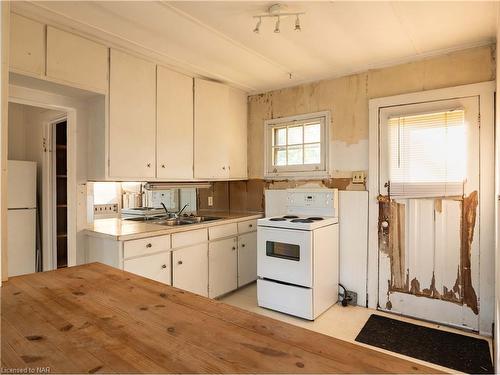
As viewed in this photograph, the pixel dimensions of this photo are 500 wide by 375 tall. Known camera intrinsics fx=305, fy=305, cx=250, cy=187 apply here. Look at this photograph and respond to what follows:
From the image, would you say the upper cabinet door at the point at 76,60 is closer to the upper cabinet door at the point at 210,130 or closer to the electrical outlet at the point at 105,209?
the upper cabinet door at the point at 210,130

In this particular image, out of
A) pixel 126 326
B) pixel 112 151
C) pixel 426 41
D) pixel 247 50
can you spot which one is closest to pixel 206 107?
pixel 247 50

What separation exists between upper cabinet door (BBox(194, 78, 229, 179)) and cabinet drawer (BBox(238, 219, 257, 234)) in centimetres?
59

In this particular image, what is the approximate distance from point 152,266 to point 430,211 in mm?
2481

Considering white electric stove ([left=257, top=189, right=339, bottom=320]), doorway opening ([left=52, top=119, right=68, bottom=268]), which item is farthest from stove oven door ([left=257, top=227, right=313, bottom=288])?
doorway opening ([left=52, top=119, right=68, bottom=268])

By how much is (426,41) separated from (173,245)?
274cm

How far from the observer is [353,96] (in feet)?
10.4

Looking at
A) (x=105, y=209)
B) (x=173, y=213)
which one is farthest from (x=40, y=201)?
(x=173, y=213)

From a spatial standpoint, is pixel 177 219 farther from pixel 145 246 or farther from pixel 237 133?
pixel 237 133

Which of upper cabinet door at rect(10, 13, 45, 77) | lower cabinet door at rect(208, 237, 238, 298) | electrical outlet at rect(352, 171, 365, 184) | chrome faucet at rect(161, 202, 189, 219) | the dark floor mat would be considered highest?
upper cabinet door at rect(10, 13, 45, 77)

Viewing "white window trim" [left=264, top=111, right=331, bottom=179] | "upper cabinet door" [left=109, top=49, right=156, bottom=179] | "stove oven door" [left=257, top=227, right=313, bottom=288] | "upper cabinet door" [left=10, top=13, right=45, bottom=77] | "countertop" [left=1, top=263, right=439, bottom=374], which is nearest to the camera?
"countertop" [left=1, top=263, right=439, bottom=374]

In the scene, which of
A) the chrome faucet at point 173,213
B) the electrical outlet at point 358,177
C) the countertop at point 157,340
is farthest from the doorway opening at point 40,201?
the electrical outlet at point 358,177

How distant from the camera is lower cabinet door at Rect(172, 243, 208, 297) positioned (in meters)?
2.78

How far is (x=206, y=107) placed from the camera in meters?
3.35

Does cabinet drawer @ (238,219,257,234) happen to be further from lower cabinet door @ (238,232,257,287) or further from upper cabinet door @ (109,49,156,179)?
upper cabinet door @ (109,49,156,179)
